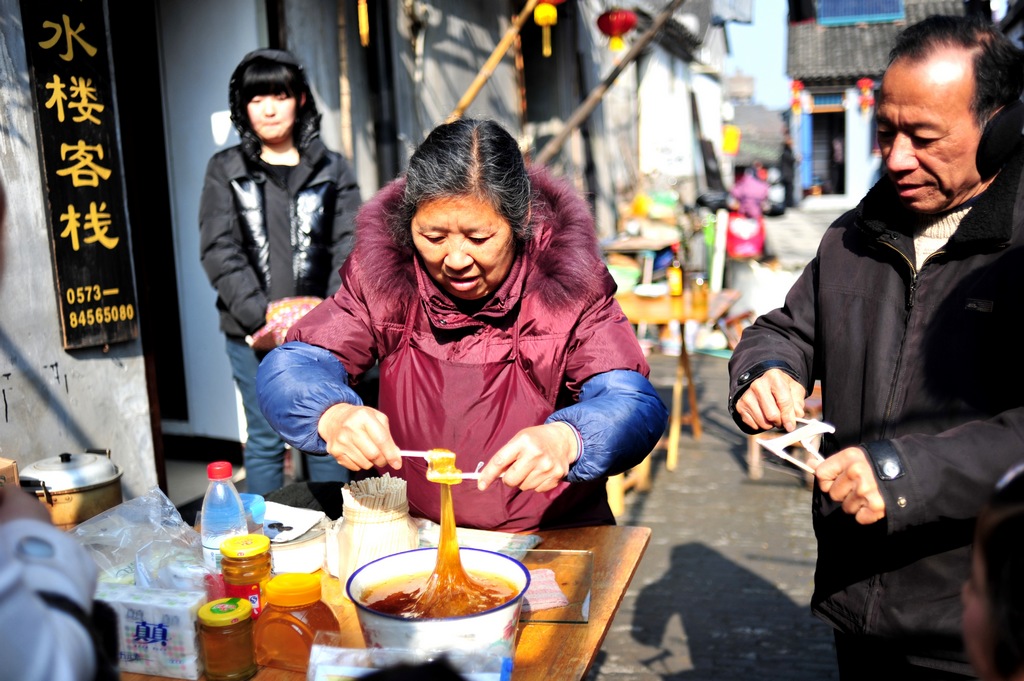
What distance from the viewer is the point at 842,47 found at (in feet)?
81.9

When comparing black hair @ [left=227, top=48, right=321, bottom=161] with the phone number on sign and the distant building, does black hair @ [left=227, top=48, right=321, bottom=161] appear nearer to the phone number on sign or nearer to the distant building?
the phone number on sign

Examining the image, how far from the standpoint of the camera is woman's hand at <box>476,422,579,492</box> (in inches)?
66.6

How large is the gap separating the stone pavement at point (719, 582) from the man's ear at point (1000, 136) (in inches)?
93.6

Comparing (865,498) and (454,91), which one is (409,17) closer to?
(454,91)

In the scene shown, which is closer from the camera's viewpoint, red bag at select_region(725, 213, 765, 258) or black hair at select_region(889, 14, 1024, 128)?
black hair at select_region(889, 14, 1024, 128)

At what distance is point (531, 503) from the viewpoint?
207 centimetres

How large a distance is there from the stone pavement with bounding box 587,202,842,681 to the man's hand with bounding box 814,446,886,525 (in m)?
2.08

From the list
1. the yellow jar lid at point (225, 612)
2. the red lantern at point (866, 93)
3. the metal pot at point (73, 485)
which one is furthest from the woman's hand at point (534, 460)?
the red lantern at point (866, 93)

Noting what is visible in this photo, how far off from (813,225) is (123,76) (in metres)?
20.2

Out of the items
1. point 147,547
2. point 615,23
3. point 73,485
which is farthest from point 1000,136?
point 615,23

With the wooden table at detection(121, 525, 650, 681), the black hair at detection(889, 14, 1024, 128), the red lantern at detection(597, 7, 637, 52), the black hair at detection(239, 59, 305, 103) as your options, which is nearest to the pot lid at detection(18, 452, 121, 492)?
the wooden table at detection(121, 525, 650, 681)

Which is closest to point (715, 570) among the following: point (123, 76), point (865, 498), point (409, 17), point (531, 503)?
point (531, 503)

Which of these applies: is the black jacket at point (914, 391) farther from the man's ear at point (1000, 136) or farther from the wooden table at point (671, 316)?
the wooden table at point (671, 316)

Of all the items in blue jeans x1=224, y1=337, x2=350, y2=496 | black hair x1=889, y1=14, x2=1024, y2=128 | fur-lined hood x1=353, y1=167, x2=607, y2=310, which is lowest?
blue jeans x1=224, y1=337, x2=350, y2=496
